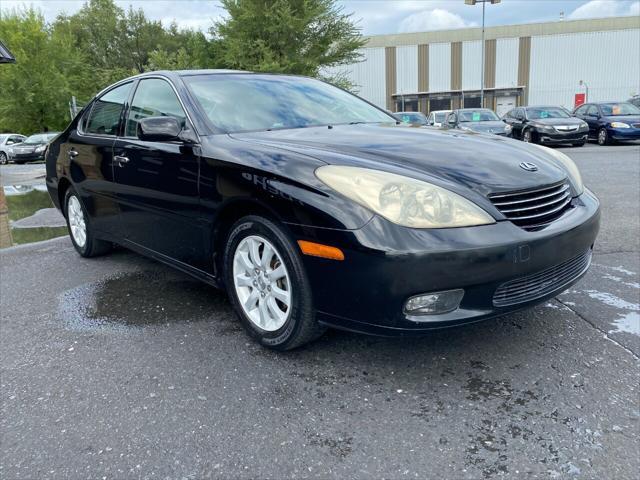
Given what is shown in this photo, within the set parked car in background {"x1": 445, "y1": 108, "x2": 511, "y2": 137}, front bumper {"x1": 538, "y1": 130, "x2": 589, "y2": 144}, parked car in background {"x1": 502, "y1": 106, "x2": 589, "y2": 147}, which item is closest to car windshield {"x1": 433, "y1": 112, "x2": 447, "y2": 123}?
parked car in background {"x1": 445, "y1": 108, "x2": 511, "y2": 137}

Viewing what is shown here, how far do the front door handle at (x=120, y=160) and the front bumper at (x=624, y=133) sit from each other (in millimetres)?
16838

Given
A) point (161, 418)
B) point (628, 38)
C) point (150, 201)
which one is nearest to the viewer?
point (161, 418)

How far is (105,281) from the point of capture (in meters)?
4.16

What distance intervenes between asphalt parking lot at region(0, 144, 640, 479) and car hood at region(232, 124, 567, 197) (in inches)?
34.2

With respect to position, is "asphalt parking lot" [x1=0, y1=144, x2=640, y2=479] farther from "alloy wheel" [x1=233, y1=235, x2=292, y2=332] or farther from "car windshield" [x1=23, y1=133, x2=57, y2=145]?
"car windshield" [x1=23, y1=133, x2=57, y2=145]

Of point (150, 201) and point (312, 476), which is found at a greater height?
point (150, 201)

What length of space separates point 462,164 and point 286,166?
83cm

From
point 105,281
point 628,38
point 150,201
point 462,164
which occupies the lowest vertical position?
point 105,281

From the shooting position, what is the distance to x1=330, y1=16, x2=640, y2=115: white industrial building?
43719 mm

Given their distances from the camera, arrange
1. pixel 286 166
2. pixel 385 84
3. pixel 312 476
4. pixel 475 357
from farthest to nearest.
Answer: pixel 385 84 → pixel 475 357 → pixel 286 166 → pixel 312 476

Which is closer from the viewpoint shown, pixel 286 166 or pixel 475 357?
pixel 286 166

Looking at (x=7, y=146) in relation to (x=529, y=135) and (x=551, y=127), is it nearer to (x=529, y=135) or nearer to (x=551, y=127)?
(x=529, y=135)

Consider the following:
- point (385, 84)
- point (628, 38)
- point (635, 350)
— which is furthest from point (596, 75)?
point (635, 350)

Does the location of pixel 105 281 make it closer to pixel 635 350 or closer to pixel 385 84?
pixel 635 350
